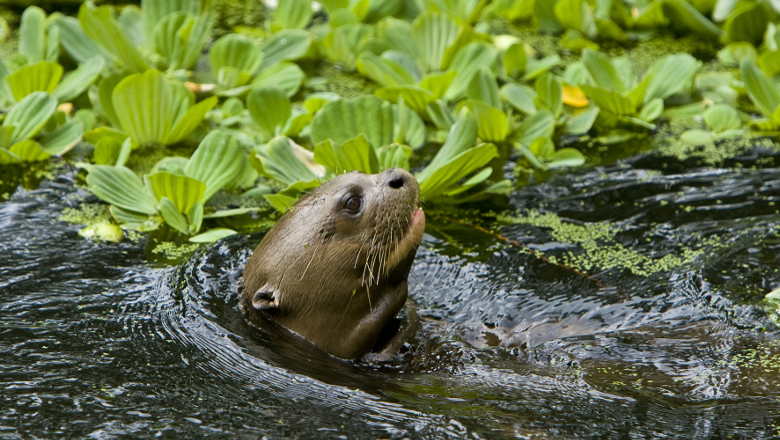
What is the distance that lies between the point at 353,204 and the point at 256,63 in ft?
8.73

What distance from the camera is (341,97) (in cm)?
556

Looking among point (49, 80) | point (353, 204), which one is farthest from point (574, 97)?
point (49, 80)

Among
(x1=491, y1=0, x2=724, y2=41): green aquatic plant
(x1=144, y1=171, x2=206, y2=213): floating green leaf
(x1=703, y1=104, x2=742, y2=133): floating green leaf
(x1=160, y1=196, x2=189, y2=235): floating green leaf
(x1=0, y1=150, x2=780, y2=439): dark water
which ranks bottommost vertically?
(x1=0, y1=150, x2=780, y2=439): dark water

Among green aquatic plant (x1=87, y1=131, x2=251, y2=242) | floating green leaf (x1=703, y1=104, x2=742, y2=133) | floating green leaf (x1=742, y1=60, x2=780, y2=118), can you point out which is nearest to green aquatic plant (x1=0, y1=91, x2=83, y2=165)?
green aquatic plant (x1=87, y1=131, x2=251, y2=242)

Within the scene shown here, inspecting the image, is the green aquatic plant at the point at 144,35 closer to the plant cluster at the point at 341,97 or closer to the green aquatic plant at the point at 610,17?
the plant cluster at the point at 341,97

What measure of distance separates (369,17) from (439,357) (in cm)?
389

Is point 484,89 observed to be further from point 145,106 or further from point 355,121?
point 145,106

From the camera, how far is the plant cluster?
179 inches

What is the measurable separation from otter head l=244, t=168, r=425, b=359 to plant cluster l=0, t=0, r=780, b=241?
78cm

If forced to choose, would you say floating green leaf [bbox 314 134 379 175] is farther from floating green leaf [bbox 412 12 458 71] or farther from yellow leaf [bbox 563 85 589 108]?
yellow leaf [bbox 563 85 589 108]

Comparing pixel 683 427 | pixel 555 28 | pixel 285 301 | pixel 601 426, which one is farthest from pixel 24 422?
pixel 555 28

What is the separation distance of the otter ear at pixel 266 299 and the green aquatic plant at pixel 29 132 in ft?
7.17

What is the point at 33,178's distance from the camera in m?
4.86

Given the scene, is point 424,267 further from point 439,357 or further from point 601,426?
point 601,426
